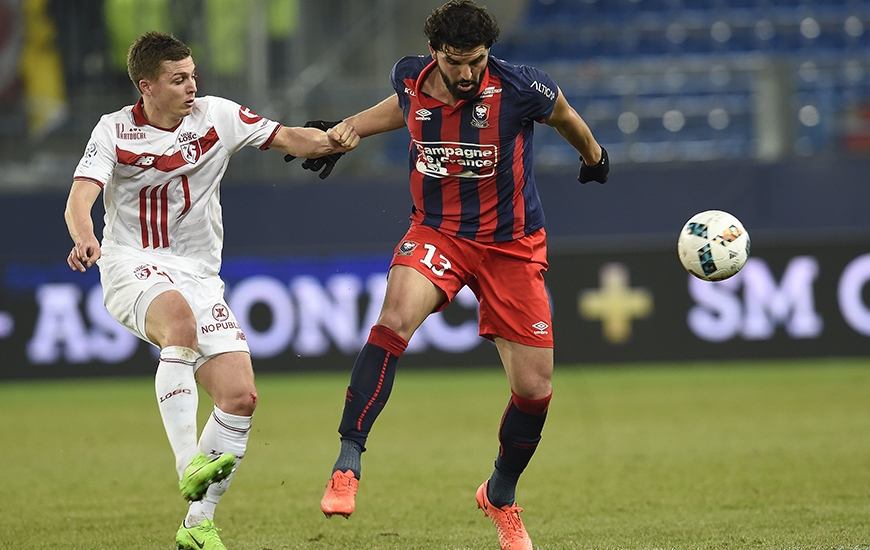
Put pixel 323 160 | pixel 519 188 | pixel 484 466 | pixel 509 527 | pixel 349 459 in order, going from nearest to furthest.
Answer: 1. pixel 349 459
2. pixel 509 527
3. pixel 519 188
4. pixel 323 160
5. pixel 484 466

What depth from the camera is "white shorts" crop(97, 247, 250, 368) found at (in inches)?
190

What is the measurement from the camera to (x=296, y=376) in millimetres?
12391

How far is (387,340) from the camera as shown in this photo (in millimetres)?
4727

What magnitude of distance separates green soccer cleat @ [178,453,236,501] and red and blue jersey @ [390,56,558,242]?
1.36m

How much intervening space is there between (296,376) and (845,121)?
6.32m

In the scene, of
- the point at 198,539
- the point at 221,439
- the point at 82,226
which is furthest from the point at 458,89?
the point at 198,539

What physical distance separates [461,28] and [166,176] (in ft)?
4.56

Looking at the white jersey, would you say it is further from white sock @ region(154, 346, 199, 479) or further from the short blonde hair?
white sock @ region(154, 346, 199, 479)

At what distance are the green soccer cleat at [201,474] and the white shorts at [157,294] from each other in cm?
61

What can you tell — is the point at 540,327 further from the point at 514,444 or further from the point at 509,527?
the point at 509,527

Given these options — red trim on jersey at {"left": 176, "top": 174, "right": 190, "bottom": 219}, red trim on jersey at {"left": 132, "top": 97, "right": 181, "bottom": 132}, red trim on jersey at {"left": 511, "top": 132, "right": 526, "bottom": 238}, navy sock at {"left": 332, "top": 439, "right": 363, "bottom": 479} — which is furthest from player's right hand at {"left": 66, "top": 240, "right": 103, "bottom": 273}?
red trim on jersey at {"left": 511, "top": 132, "right": 526, "bottom": 238}

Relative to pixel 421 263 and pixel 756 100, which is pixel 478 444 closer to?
pixel 421 263

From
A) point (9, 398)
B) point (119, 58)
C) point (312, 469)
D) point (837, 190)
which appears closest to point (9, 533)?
point (312, 469)

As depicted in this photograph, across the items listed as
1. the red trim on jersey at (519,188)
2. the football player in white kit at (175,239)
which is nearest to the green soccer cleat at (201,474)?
the football player in white kit at (175,239)
